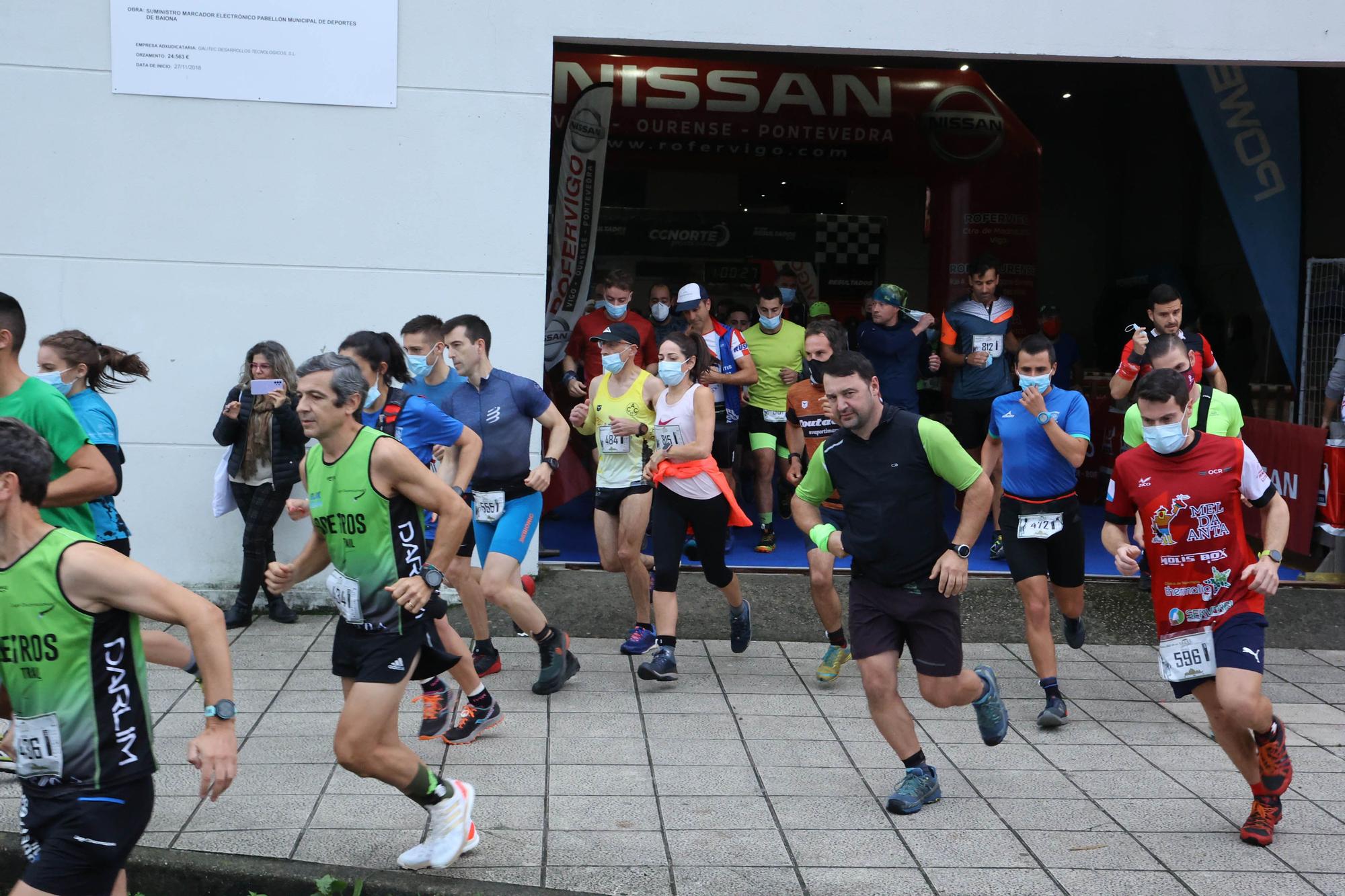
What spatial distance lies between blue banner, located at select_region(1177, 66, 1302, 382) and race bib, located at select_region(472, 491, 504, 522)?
6.65 meters

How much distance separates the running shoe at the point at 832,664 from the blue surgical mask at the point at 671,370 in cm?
171

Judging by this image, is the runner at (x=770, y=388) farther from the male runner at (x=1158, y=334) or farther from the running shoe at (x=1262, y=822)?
the running shoe at (x=1262, y=822)

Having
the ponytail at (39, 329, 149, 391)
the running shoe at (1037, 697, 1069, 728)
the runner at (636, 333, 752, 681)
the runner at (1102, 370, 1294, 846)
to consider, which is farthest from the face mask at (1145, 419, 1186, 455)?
the ponytail at (39, 329, 149, 391)

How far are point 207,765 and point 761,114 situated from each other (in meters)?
10.2

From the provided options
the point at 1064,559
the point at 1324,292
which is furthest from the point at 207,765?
the point at 1324,292

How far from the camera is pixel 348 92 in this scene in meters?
7.61

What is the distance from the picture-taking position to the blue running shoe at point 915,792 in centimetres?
481

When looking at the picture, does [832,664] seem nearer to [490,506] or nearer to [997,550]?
[490,506]

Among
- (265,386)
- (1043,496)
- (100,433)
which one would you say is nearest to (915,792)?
(1043,496)

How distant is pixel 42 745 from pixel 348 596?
127cm

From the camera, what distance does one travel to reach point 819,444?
7949 mm

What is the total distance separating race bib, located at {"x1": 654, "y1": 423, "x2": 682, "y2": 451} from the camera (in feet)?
22.2

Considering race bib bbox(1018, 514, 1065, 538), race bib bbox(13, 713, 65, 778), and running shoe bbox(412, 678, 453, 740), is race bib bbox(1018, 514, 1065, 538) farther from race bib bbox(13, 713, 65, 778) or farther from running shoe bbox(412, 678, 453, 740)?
race bib bbox(13, 713, 65, 778)

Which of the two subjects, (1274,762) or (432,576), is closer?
(432,576)
